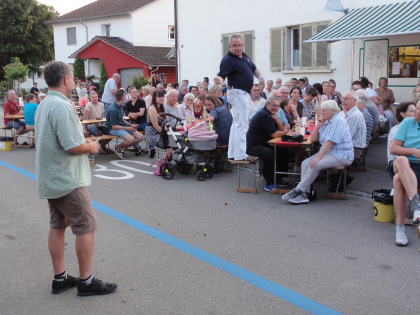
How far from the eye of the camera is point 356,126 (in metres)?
8.08

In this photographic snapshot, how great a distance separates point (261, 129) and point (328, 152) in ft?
4.27

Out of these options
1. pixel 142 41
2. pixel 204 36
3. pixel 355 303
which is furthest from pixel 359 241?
pixel 142 41

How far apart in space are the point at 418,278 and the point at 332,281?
0.79 meters

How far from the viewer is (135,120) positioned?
1248cm

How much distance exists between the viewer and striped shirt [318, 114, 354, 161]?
687cm

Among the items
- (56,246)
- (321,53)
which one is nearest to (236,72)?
(56,246)

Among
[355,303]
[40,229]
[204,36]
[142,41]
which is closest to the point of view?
[355,303]

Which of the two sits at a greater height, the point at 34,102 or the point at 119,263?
the point at 34,102

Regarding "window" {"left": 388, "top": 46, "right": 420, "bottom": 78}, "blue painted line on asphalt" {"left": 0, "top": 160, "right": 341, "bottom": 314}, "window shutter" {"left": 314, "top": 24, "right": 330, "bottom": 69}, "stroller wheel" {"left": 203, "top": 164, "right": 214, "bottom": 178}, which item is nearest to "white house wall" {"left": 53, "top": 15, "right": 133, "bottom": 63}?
"window shutter" {"left": 314, "top": 24, "right": 330, "bottom": 69}

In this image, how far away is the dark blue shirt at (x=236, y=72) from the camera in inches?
313

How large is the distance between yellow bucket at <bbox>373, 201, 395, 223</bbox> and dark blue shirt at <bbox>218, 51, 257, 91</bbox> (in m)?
3.08

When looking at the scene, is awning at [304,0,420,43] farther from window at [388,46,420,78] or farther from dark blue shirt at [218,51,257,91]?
dark blue shirt at [218,51,257,91]

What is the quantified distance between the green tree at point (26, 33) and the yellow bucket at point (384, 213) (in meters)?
46.5

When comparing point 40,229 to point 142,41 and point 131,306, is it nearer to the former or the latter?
point 131,306
